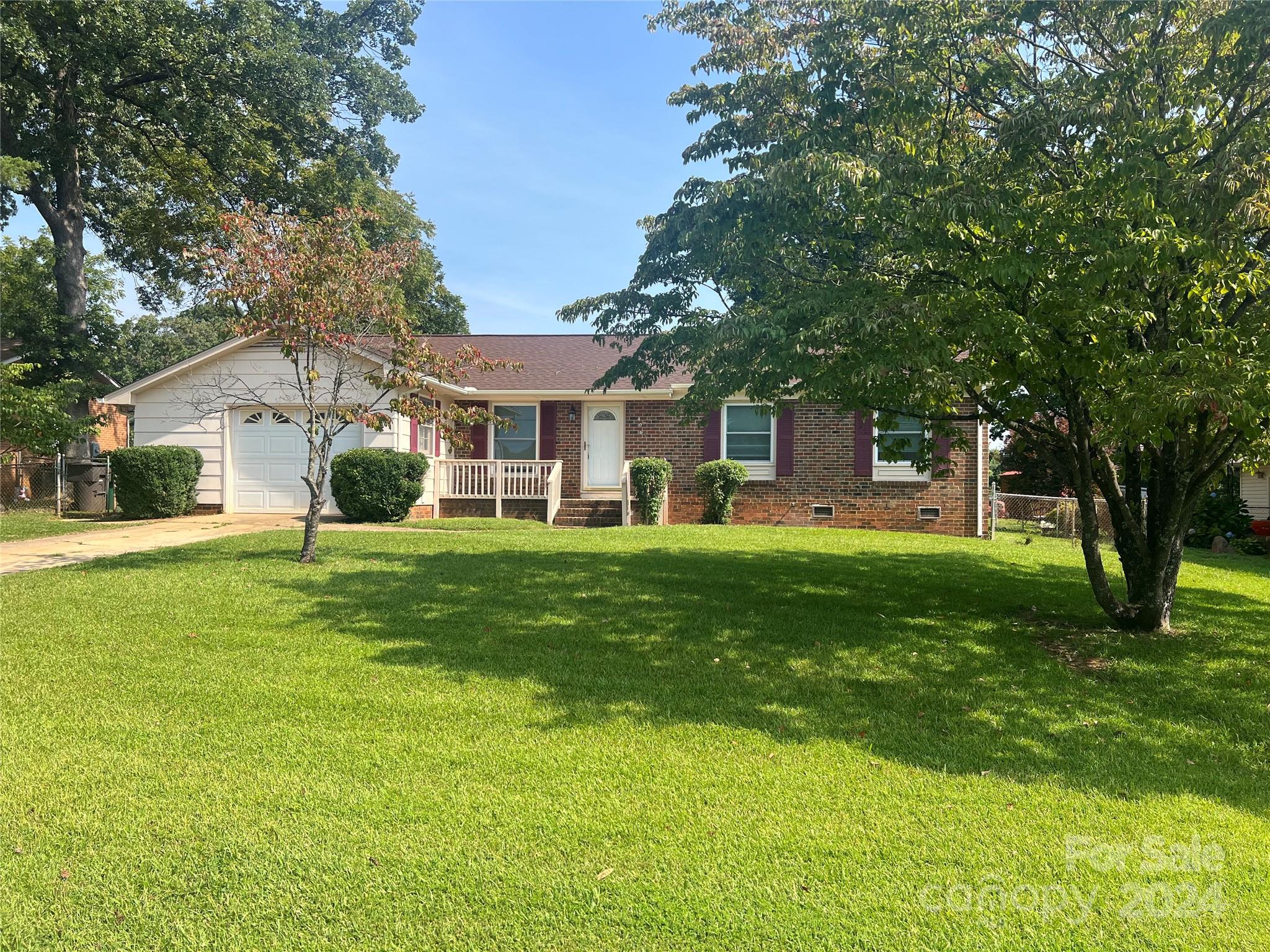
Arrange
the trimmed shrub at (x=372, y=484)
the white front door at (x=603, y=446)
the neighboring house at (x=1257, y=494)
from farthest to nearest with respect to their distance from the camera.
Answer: the neighboring house at (x=1257, y=494) → the white front door at (x=603, y=446) → the trimmed shrub at (x=372, y=484)

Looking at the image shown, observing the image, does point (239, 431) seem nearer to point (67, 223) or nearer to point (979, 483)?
point (67, 223)

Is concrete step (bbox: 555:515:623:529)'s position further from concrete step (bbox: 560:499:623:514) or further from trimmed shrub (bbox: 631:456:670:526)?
trimmed shrub (bbox: 631:456:670:526)

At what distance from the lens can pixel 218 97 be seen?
17.4 m

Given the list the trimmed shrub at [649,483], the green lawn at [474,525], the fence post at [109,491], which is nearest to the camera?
the green lawn at [474,525]

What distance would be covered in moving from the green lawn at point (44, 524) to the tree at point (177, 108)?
244 inches

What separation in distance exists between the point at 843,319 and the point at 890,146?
1759mm

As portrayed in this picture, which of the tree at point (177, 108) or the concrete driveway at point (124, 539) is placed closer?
the concrete driveway at point (124, 539)

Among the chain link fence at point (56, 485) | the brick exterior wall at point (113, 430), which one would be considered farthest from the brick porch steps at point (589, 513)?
the brick exterior wall at point (113, 430)

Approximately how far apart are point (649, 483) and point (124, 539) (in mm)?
8552

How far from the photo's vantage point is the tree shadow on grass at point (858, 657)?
13.7 ft

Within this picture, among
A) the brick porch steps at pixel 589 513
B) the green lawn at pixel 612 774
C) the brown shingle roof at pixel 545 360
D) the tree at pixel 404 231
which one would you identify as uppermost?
the tree at pixel 404 231

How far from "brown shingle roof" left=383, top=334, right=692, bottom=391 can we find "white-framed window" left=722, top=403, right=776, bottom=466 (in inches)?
48.6

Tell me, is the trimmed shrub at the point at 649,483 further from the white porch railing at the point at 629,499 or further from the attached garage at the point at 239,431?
the attached garage at the point at 239,431

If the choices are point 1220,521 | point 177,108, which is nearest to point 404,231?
point 177,108
